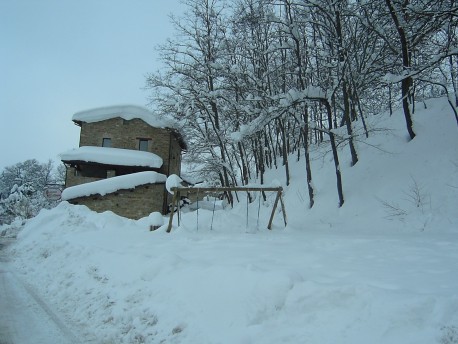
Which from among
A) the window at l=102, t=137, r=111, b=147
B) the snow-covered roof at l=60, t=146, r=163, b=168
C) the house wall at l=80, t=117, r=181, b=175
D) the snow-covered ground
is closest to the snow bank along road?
the snow-covered ground

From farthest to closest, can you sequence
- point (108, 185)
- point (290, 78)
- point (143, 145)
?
point (143, 145) < point (108, 185) < point (290, 78)

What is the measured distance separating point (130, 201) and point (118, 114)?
322 inches

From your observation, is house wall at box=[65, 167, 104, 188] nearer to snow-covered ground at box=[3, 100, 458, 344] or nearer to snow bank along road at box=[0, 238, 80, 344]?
snow-covered ground at box=[3, 100, 458, 344]

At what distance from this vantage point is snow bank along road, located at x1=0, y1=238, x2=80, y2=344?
4.30 meters

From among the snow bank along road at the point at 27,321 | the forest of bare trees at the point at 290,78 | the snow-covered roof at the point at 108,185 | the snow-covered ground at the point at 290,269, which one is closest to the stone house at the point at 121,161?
the snow-covered roof at the point at 108,185

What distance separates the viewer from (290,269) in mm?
4777

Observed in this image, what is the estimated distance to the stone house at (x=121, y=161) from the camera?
21.5 m

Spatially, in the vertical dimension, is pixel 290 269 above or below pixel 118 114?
below

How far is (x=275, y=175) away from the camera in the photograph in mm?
18797

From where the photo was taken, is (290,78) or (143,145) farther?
(143,145)

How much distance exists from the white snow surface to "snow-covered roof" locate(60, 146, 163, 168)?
256 centimetres

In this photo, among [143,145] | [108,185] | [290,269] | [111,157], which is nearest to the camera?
[290,269]

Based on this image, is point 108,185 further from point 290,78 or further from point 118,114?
point 290,78

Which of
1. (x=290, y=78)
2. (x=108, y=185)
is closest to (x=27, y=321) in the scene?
(x=290, y=78)
